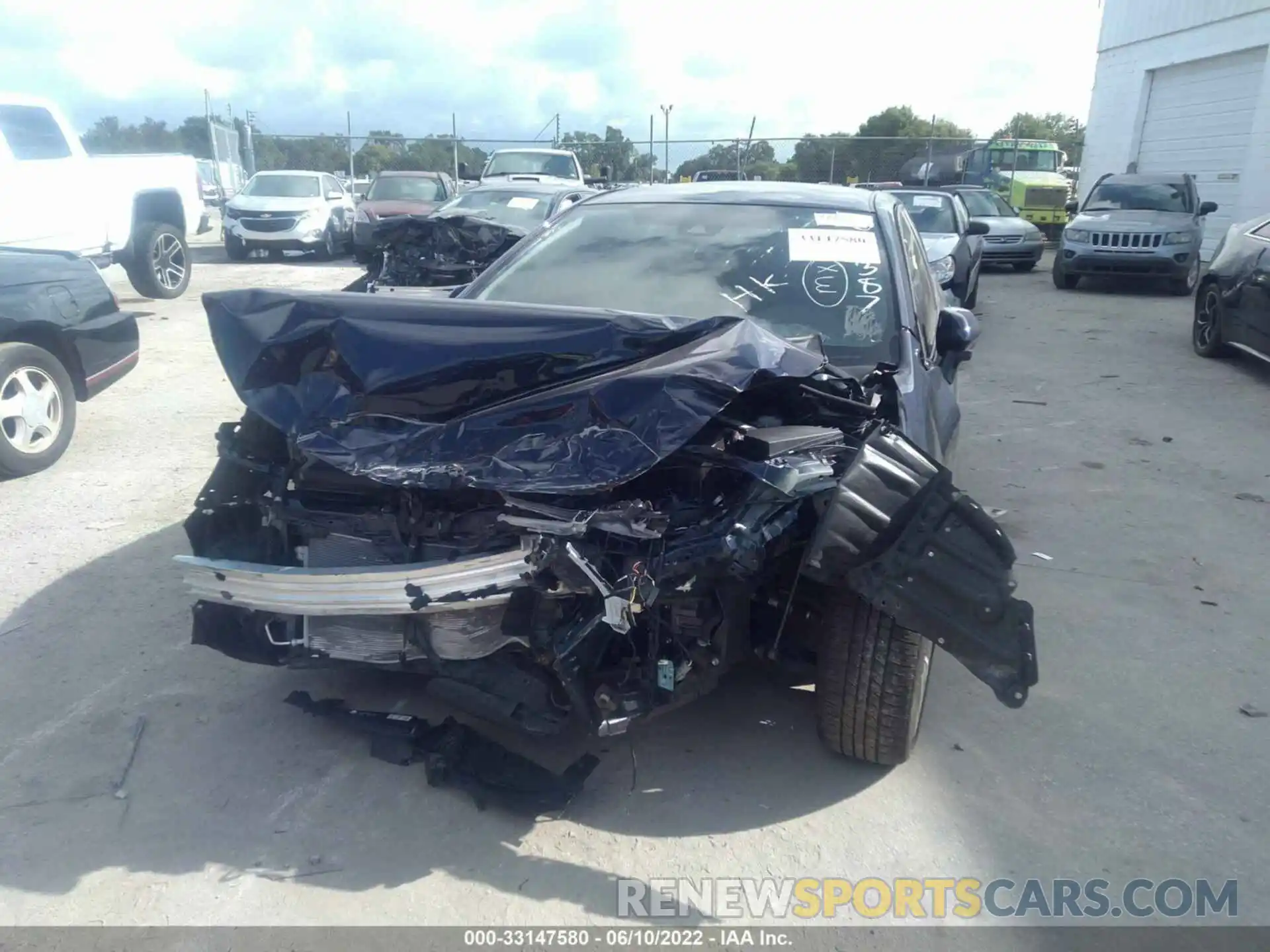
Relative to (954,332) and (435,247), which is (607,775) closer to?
(954,332)

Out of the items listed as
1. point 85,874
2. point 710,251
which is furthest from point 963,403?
point 85,874

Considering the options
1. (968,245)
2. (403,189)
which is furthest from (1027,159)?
(403,189)

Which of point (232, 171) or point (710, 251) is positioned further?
point (232, 171)

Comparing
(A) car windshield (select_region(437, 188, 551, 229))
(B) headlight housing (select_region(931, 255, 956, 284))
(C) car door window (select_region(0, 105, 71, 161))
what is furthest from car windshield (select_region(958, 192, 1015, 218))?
→ (C) car door window (select_region(0, 105, 71, 161))

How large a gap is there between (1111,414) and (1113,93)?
18.1 metres

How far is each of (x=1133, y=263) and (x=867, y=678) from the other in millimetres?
13418

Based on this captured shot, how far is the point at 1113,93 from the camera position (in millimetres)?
22328

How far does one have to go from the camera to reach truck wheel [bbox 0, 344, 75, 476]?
559 cm

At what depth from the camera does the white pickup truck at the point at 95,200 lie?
923 centimetres

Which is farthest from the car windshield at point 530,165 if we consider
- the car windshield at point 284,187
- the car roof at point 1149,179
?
the car roof at point 1149,179

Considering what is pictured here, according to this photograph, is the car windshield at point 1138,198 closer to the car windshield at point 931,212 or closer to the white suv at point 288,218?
the car windshield at point 931,212

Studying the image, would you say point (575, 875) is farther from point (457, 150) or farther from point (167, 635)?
point (457, 150)

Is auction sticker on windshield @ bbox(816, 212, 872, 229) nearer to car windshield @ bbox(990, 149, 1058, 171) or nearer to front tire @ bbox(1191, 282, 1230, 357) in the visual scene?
front tire @ bbox(1191, 282, 1230, 357)

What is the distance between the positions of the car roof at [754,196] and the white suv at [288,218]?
13.6 meters
